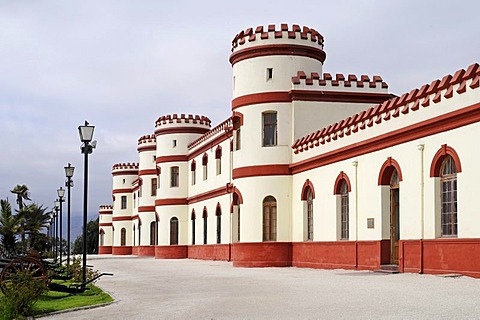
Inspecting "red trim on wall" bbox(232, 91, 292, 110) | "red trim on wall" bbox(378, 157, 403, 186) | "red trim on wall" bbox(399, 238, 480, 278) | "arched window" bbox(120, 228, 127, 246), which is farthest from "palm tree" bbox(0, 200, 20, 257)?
"arched window" bbox(120, 228, 127, 246)

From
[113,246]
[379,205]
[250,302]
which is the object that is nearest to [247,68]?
[379,205]

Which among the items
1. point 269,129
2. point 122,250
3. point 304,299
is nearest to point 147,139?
point 122,250

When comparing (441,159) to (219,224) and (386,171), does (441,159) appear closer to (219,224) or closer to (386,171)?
(386,171)

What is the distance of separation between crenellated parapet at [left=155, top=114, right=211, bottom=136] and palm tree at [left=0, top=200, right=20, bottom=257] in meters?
16.6

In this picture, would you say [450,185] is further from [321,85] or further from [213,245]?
[213,245]

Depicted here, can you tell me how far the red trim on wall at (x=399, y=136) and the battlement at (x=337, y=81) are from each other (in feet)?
10.6

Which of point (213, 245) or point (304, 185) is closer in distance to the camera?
point (304, 185)

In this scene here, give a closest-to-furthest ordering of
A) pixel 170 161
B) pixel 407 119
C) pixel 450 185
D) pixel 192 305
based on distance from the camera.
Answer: pixel 192 305
pixel 450 185
pixel 407 119
pixel 170 161

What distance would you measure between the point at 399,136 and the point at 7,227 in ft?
59.3

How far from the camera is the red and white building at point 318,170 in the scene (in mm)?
17766

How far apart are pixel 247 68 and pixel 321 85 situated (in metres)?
2.94

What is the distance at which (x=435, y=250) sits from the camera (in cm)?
1800

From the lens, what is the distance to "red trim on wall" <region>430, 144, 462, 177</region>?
17319 millimetres

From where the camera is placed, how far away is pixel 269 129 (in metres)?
28.3
